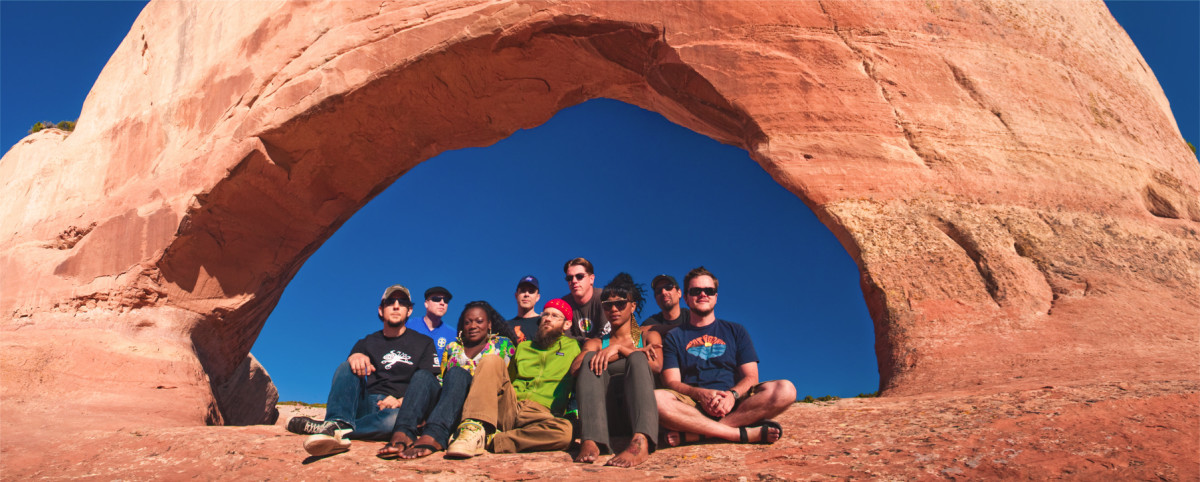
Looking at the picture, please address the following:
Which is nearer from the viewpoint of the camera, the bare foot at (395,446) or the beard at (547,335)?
the bare foot at (395,446)

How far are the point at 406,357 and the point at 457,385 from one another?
66 centimetres

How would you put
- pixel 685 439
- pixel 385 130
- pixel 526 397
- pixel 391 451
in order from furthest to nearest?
pixel 385 130 < pixel 526 397 < pixel 685 439 < pixel 391 451

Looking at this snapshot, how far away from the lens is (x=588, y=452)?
415cm

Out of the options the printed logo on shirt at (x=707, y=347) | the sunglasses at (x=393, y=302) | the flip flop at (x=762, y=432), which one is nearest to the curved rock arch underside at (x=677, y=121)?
the flip flop at (x=762, y=432)

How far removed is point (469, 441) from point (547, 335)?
917 mm

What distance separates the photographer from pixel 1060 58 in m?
8.10

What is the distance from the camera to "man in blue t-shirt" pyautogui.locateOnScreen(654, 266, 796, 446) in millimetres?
4383

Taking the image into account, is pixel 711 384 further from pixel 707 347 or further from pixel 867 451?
pixel 867 451

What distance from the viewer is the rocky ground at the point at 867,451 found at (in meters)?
3.54

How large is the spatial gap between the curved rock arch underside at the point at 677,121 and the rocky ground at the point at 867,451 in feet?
3.63

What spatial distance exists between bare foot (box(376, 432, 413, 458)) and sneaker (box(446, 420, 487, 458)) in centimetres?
26

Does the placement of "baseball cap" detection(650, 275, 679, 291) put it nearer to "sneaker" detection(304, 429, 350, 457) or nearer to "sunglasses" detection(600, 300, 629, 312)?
"sunglasses" detection(600, 300, 629, 312)

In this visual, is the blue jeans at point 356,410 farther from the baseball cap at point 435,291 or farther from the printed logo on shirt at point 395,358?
the baseball cap at point 435,291

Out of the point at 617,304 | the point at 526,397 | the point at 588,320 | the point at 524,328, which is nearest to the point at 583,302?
the point at 588,320
